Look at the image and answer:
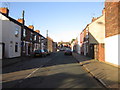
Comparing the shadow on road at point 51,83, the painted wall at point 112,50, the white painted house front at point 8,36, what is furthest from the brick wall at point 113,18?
the white painted house front at point 8,36

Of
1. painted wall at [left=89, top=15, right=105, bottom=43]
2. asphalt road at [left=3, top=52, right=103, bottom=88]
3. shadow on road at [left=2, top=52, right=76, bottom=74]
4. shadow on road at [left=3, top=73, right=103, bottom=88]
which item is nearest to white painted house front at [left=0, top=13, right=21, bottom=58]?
shadow on road at [left=2, top=52, right=76, bottom=74]

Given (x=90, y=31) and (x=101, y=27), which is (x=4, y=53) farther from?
(x=101, y=27)

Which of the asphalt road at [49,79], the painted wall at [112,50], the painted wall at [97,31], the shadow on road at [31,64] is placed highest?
the painted wall at [97,31]

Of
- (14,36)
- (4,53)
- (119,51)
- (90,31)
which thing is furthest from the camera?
(90,31)

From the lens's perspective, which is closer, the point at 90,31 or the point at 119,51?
the point at 119,51

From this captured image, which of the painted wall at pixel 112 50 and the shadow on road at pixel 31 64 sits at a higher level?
the painted wall at pixel 112 50

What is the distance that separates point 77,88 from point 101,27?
2336cm

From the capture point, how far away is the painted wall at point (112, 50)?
13.7 meters

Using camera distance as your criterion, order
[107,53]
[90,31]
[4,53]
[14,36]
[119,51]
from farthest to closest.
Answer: [90,31], [14,36], [4,53], [107,53], [119,51]

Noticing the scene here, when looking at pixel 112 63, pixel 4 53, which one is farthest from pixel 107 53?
pixel 4 53

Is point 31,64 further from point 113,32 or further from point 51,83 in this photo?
point 113,32

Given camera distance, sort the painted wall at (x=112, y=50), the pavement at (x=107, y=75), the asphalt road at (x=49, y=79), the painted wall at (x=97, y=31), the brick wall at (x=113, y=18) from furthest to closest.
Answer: the painted wall at (x=97, y=31), the brick wall at (x=113, y=18), the painted wall at (x=112, y=50), the pavement at (x=107, y=75), the asphalt road at (x=49, y=79)

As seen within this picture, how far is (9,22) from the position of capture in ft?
77.9

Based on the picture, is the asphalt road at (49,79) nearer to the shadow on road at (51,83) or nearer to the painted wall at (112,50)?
the shadow on road at (51,83)
